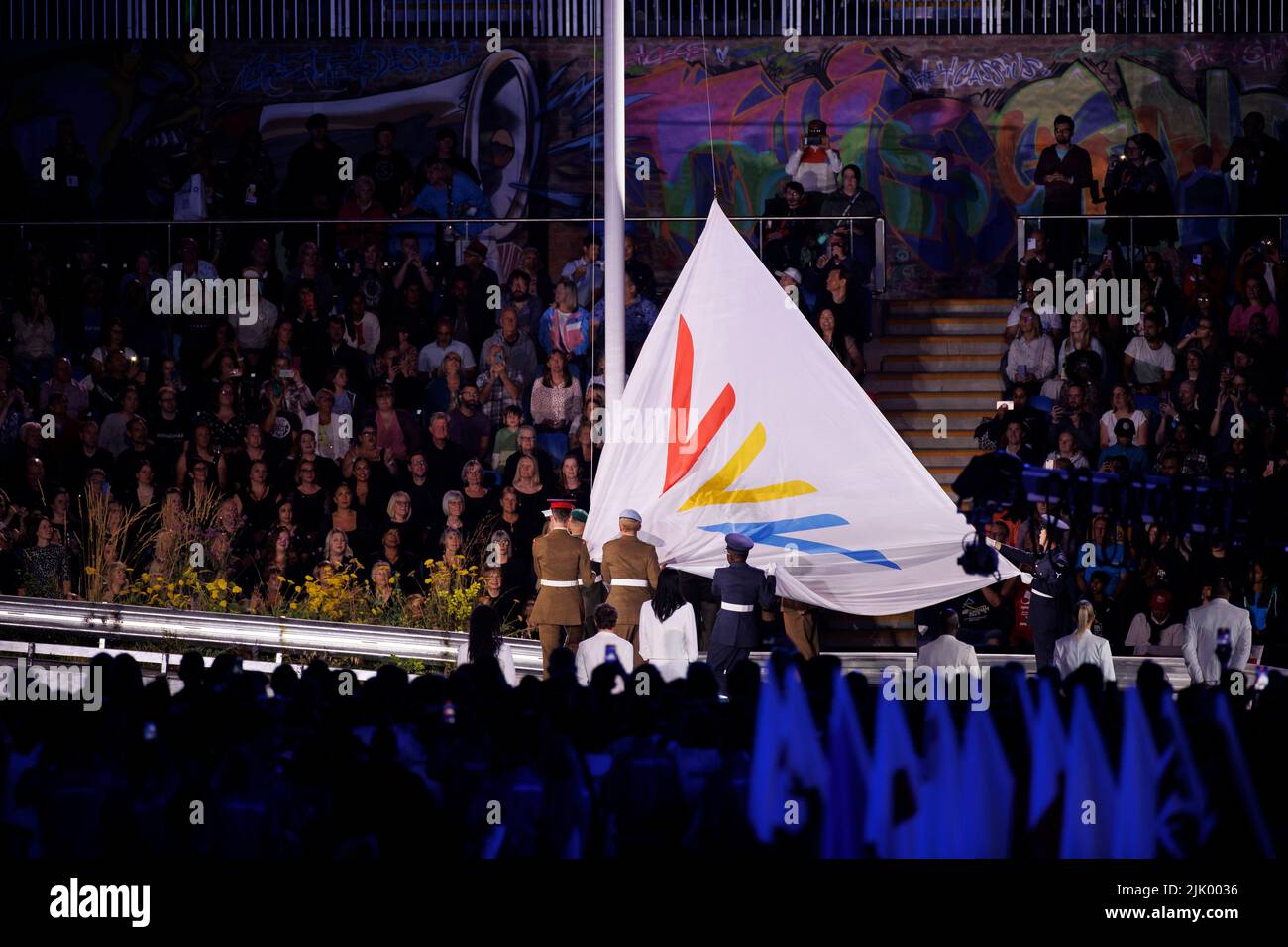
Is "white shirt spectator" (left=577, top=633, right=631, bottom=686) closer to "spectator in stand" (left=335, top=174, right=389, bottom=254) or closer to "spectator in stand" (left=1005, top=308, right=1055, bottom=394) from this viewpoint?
"spectator in stand" (left=1005, top=308, right=1055, bottom=394)

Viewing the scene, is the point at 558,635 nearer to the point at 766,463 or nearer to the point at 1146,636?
the point at 766,463

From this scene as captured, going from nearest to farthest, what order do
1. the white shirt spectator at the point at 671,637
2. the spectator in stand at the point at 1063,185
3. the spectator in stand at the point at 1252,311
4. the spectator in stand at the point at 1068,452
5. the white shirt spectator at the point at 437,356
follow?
the white shirt spectator at the point at 671,637 < the spectator in stand at the point at 1068,452 < the spectator in stand at the point at 1252,311 < the white shirt spectator at the point at 437,356 < the spectator in stand at the point at 1063,185

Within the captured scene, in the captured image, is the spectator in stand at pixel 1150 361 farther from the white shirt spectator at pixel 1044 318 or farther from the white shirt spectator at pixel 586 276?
the white shirt spectator at pixel 586 276

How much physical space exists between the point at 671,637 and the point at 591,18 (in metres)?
10.3

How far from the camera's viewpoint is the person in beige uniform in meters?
14.7

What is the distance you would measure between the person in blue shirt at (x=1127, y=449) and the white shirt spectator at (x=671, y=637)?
4.72 m

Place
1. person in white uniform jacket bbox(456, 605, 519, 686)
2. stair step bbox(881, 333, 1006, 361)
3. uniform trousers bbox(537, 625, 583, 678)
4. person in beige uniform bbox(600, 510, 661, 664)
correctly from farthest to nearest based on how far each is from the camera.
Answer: stair step bbox(881, 333, 1006, 361) → uniform trousers bbox(537, 625, 583, 678) → person in beige uniform bbox(600, 510, 661, 664) → person in white uniform jacket bbox(456, 605, 519, 686)

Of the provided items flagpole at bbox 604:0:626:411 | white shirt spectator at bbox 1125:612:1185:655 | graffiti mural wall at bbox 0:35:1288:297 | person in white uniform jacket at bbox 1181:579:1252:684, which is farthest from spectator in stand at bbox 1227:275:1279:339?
flagpole at bbox 604:0:626:411

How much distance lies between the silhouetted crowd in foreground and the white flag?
5143mm

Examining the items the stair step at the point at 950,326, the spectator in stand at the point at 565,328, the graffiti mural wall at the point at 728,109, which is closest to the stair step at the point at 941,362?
the stair step at the point at 950,326

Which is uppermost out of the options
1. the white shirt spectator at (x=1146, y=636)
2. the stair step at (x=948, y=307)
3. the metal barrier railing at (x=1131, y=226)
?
the metal barrier railing at (x=1131, y=226)

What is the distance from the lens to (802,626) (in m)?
15.4

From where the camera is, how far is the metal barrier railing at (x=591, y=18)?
2208cm

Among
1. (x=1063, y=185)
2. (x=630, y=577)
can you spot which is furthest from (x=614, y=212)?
(x=1063, y=185)
